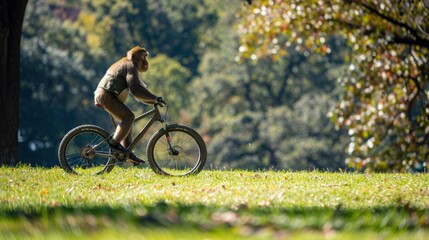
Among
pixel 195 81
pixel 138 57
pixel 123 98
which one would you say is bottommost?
pixel 195 81

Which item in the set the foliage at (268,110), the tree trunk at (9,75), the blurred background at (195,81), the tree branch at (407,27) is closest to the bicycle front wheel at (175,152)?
the tree trunk at (9,75)

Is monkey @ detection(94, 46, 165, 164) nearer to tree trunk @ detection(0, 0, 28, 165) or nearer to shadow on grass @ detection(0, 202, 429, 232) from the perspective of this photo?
tree trunk @ detection(0, 0, 28, 165)

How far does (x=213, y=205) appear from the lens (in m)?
9.11

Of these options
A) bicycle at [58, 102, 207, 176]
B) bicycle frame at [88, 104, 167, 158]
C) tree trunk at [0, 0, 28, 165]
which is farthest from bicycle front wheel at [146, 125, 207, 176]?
tree trunk at [0, 0, 28, 165]

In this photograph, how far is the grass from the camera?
23.6ft

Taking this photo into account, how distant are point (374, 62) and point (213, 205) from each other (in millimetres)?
9948

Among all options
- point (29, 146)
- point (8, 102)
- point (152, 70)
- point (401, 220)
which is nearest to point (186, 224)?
point (401, 220)

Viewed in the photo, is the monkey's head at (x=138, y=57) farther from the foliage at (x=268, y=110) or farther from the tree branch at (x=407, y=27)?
the foliage at (x=268, y=110)

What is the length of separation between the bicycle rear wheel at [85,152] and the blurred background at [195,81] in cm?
2638

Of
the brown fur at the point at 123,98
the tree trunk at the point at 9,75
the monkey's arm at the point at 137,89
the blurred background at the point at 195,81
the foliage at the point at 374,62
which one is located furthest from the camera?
the blurred background at the point at 195,81

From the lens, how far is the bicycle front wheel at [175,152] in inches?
490

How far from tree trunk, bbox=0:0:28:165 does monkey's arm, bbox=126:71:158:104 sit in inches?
148

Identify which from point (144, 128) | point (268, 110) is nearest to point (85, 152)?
point (144, 128)

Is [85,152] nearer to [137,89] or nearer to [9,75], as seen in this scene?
[137,89]
